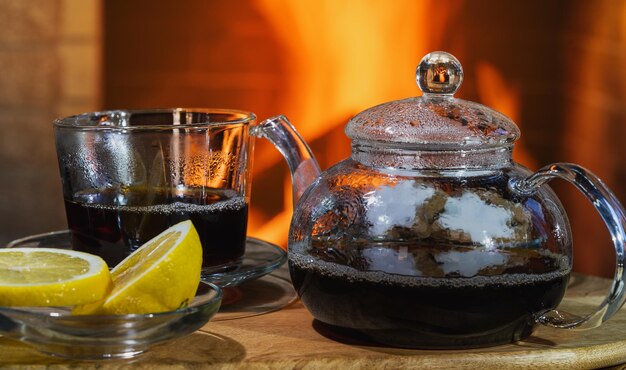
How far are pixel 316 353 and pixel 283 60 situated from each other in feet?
3.74

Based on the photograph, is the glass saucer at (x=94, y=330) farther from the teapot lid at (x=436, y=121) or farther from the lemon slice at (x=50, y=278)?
the teapot lid at (x=436, y=121)

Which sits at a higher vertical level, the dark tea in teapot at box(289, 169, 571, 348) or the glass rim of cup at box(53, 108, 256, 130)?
the glass rim of cup at box(53, 108, 256, 130)

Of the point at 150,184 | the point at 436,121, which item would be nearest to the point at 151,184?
the point at 150,184

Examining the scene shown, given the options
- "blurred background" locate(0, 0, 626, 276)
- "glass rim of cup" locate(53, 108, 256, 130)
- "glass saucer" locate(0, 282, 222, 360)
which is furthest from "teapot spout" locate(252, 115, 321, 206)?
"blurred background" locate(0, 0, 626, 276)

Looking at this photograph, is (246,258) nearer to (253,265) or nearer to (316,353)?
(253,265)

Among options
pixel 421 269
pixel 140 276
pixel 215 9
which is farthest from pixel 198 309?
pixel 215 9

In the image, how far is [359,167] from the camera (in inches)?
31.2


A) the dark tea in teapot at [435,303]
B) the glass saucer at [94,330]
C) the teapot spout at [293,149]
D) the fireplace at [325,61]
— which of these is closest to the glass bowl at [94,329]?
the glass saucer at [94,330]

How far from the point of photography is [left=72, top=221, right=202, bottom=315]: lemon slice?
0.71 meters

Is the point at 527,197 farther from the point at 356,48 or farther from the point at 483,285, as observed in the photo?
the point at 356,48

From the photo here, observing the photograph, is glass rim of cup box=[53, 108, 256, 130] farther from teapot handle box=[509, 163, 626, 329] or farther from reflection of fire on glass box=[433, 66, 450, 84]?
teapot handle box=[509, 163, 626, 329]

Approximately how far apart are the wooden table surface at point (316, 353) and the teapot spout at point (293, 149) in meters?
0.17

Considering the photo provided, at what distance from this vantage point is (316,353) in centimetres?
73

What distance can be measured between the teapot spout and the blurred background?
88cm
